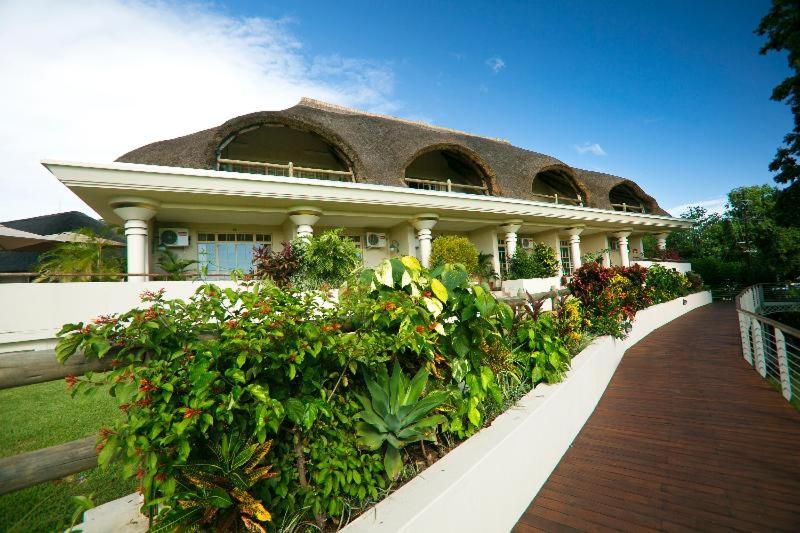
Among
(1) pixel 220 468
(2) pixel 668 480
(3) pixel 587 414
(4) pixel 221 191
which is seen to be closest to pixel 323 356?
(1) pixel 220 468

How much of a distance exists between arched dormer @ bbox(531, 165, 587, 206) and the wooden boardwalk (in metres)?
11.1

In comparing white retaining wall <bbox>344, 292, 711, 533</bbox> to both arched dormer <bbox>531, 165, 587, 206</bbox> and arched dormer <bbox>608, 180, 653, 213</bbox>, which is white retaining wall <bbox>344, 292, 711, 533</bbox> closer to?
arched dormer <bbox>531, 165, 587, 206</bbox>

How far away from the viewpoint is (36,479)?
5.33 ft

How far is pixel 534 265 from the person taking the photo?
11.7m

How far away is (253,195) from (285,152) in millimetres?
3874

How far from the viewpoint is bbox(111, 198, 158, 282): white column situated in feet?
23.8

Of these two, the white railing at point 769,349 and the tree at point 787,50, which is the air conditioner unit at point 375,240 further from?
the tree at point 787,50

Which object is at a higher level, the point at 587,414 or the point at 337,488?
the point at 337,488

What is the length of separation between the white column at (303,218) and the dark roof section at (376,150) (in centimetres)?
195

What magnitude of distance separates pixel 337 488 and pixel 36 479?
4.70ft

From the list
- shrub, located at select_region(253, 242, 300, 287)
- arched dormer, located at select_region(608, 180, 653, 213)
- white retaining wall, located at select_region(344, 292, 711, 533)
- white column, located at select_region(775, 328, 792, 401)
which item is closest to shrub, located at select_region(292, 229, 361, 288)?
shrub, located at select_region(253, 242, 300, 287)

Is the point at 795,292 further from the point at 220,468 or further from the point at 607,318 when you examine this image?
the point at 220,468

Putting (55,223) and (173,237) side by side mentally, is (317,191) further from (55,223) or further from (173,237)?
(55,223)

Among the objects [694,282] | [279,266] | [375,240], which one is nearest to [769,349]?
[279,266]
